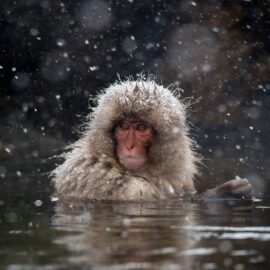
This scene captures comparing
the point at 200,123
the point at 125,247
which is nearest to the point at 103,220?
the point at 125,247

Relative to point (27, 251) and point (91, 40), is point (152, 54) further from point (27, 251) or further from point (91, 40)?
point (27, 251)

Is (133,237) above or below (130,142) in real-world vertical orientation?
below

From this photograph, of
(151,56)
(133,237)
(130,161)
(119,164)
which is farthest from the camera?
(151,56)

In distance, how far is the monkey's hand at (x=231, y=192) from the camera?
695 cm

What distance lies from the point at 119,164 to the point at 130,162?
0.15 meters

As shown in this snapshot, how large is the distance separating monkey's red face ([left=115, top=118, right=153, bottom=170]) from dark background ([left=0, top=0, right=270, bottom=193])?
313 inches

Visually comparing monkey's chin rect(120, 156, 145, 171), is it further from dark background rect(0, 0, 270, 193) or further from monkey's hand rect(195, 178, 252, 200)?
dark background rect(0, 0, 270, 193)

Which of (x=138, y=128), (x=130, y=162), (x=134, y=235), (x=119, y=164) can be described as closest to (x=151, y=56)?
(x=138, y=128)

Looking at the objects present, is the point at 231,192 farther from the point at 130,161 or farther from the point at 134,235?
the point at 134,235

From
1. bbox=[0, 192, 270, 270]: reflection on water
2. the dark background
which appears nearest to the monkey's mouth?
bbox=[0, 192, 270, 270]: reflection on water

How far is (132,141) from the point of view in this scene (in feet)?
22.6


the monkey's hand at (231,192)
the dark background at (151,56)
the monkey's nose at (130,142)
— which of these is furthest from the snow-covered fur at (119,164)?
the dark background at (151,56)

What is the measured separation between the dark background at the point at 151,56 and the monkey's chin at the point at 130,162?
317 inches

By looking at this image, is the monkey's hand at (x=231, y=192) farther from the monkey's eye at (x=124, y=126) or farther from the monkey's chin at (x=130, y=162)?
the monkey's eye at (x=124, y=126)
